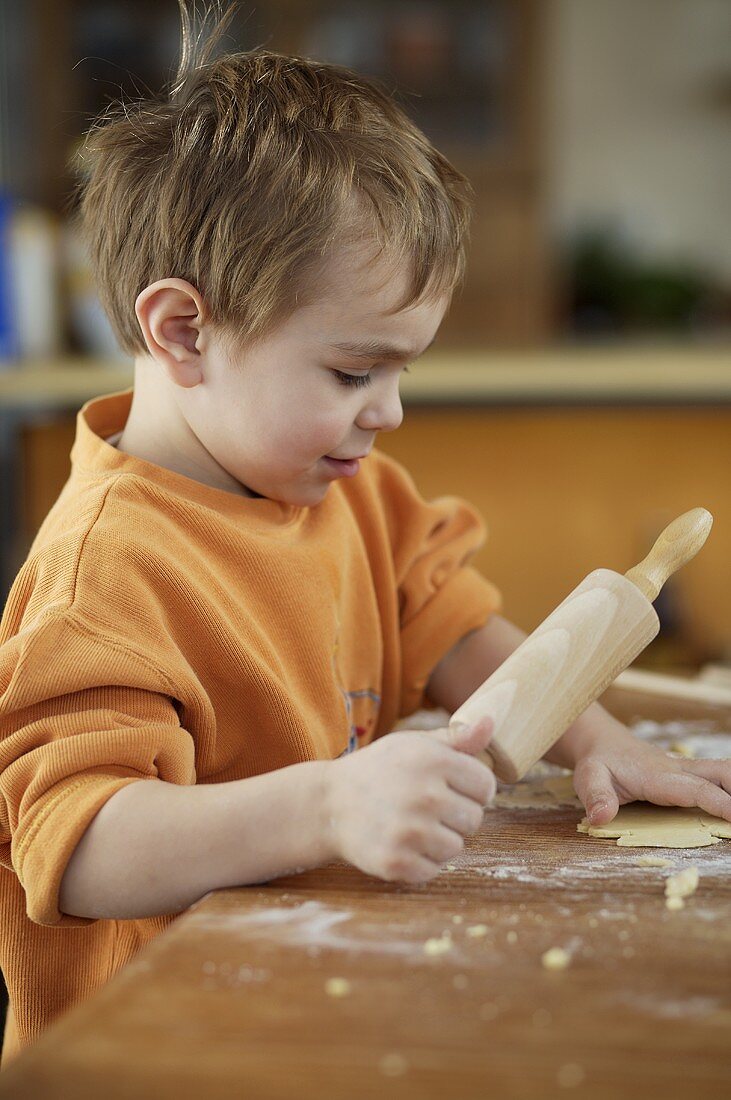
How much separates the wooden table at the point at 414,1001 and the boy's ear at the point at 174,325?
40cm

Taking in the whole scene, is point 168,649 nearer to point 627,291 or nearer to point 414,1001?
point 414,1001

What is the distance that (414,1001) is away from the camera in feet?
1.72

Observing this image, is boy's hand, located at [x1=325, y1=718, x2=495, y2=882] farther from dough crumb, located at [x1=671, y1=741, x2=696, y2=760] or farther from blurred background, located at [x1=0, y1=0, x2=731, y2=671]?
blurred background, located at [x1=0, y1=0, x2=731, y2=671]

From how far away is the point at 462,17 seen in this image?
4.96 m

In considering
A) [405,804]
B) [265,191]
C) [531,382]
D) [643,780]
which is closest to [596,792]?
[643,780]

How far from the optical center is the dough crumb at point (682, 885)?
0.67 meters

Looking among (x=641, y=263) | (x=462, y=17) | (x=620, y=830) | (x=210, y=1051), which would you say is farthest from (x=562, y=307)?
(x=210, y=1051)

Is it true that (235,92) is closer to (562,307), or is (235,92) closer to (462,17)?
(462,17)

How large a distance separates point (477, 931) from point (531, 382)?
225 cm

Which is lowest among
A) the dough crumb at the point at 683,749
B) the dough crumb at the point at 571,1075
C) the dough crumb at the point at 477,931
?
the dough crumb at the point at 683,749

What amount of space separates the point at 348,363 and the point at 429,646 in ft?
1.15

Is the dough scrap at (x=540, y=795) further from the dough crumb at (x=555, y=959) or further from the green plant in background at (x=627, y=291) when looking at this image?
the green plant in background at (x=627, y=291)

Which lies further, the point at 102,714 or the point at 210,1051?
the point at 102,714

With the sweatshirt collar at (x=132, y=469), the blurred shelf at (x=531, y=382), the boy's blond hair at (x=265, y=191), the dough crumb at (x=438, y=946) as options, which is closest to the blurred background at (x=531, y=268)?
the blurred shelf at (x=531, y=382)
